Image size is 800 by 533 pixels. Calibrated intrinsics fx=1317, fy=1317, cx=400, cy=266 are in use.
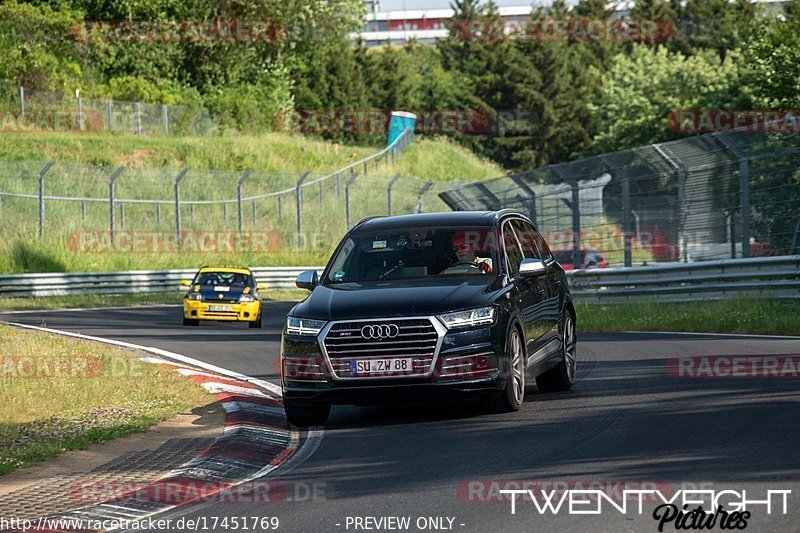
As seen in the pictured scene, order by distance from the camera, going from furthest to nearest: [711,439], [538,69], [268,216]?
[538,69] < [268,216] < [711,439]

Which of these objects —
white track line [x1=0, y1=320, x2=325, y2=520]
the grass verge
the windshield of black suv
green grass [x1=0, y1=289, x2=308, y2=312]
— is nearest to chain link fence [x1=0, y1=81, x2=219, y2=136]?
green grass [x1=0, y1=289, x2=308, y2=312]

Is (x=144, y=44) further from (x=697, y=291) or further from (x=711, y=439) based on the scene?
(x=711, y=439)

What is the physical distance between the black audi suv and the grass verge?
65.0 inches

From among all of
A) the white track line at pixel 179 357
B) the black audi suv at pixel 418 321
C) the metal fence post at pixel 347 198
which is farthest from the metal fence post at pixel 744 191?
the metal fence post at pixel 347 198

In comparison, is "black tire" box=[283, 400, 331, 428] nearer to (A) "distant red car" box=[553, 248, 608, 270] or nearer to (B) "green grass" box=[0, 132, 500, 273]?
(A) "distant red car" box=[553, 248, 608, 270]

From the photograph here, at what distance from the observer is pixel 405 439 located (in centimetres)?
988

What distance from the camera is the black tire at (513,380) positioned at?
423 inches

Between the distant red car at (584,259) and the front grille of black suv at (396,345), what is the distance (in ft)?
60.7

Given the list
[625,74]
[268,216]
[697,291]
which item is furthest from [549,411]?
[625,74]

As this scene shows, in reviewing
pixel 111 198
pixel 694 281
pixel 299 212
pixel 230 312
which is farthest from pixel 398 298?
pixel 299 212

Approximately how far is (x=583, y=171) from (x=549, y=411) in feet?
55.9

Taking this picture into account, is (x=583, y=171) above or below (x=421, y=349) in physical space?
above

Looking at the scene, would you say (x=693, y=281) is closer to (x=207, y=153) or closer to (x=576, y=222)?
(x=576, y=222)

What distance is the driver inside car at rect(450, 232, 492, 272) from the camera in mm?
11562
